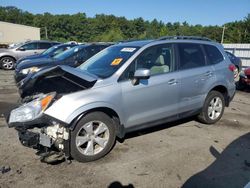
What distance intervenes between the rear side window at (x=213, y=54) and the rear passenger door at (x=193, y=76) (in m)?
0.15

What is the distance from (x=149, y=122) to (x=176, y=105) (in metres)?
0.70

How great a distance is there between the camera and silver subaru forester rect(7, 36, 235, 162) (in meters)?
4.20

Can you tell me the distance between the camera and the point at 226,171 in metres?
4.25

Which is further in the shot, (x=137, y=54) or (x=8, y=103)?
(x=8, y=103)

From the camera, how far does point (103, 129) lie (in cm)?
451

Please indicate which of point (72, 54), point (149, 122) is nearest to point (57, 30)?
point (72, 54)

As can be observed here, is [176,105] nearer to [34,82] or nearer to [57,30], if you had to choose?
[34,82]

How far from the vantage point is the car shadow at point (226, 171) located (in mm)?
3904

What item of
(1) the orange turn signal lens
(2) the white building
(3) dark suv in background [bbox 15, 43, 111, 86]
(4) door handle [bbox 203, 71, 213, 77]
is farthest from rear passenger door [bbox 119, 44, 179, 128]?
(2) the white building

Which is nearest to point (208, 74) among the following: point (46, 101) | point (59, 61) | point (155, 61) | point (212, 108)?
point (212, 108)

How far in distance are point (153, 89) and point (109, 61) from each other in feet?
3.01

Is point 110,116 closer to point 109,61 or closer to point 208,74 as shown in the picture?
point 109,61

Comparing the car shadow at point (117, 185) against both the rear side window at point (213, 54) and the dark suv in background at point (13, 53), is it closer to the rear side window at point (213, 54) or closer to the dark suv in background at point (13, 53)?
the rear side window at point (213, 54)

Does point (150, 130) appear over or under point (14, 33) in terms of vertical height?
under
